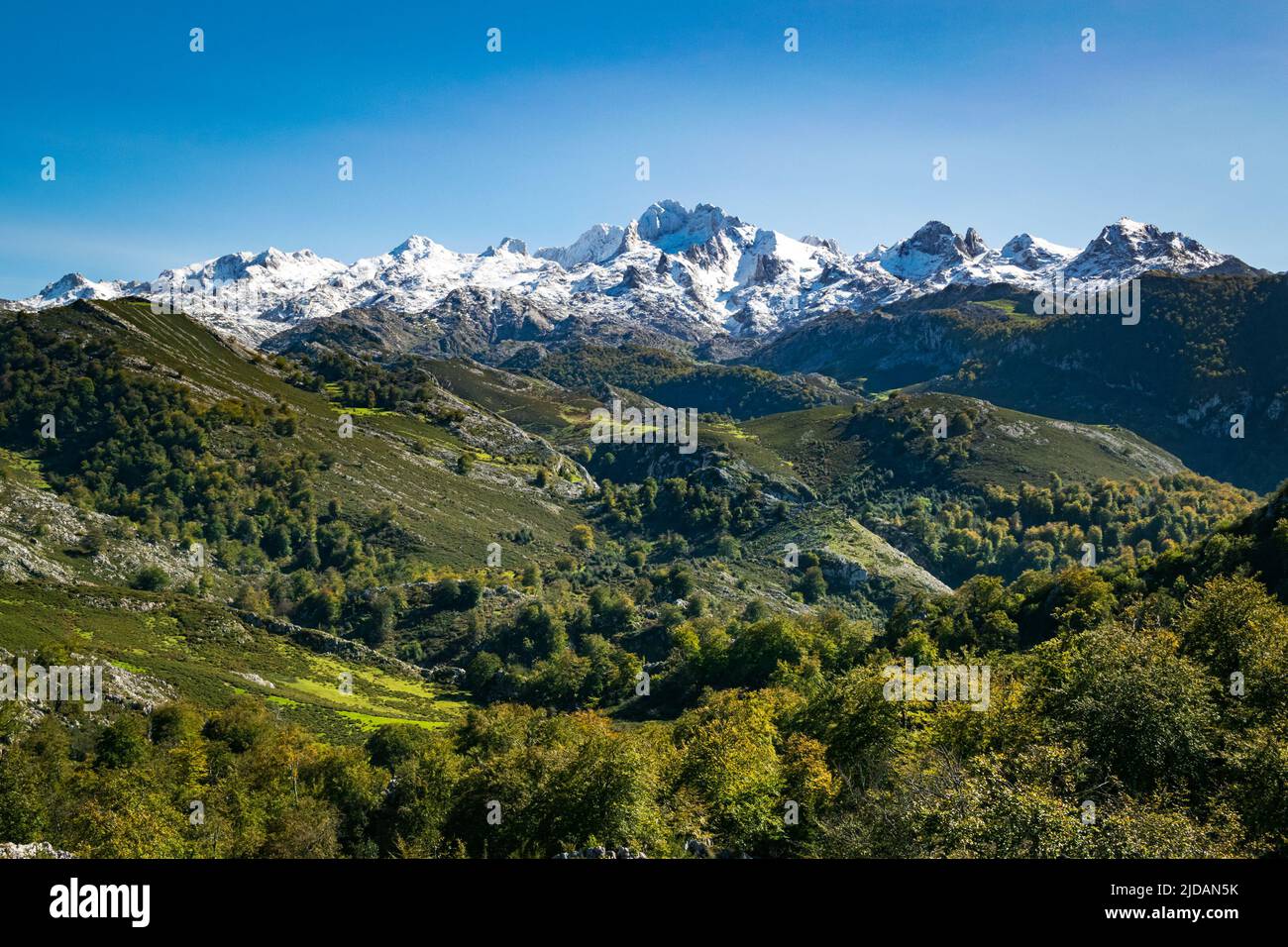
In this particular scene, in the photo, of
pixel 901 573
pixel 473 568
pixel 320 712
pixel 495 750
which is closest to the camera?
pixel 495 750

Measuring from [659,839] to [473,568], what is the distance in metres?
150

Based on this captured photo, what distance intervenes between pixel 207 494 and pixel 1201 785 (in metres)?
206

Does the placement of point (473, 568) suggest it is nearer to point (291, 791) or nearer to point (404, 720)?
point (404, 720)

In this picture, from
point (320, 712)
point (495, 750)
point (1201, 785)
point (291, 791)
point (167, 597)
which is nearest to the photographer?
point (1201, 785)

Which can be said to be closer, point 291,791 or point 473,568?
point 291,791

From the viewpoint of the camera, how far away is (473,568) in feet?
601

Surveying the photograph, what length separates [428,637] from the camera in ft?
508

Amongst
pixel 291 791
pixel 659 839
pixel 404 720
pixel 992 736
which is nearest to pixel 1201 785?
pixel 992 736

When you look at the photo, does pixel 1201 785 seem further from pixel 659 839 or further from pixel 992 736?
pixel 659 839

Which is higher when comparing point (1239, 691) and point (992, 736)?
point (1239, 691)
